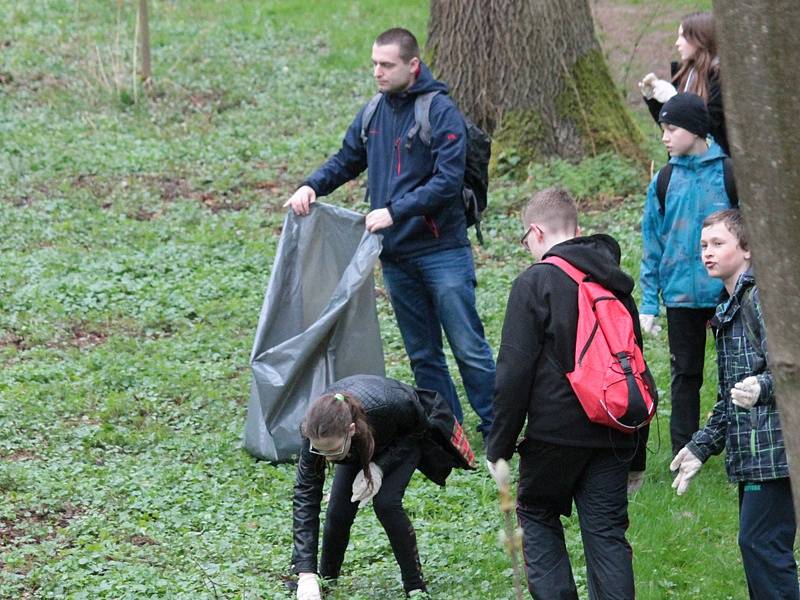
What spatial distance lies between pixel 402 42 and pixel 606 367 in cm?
238

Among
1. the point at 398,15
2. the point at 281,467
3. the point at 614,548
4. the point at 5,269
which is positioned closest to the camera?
the point at 614,548

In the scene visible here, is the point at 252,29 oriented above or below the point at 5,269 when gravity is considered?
above

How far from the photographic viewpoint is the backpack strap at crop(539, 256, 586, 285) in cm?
374

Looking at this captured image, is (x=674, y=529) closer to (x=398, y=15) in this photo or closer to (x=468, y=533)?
(x=468, y=533)

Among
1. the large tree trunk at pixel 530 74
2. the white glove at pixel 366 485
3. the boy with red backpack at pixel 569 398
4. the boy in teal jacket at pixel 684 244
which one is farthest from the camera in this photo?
the large tree trunk at pixel 530 74

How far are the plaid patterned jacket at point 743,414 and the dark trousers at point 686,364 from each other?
48.8 inches

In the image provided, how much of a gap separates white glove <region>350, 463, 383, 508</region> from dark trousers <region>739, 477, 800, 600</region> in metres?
1.35

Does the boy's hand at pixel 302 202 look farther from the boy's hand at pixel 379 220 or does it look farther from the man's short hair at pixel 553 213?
the man's short hair at pixel 553 213

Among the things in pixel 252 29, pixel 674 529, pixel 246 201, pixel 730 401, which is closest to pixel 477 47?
pixel 246 201

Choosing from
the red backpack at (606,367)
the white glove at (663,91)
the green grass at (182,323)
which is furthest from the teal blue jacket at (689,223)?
the red backpack at (606,367)

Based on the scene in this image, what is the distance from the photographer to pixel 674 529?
5105mm

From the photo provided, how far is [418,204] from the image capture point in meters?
5.40

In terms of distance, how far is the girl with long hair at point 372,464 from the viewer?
424 cm

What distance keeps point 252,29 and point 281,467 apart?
12016 mm
